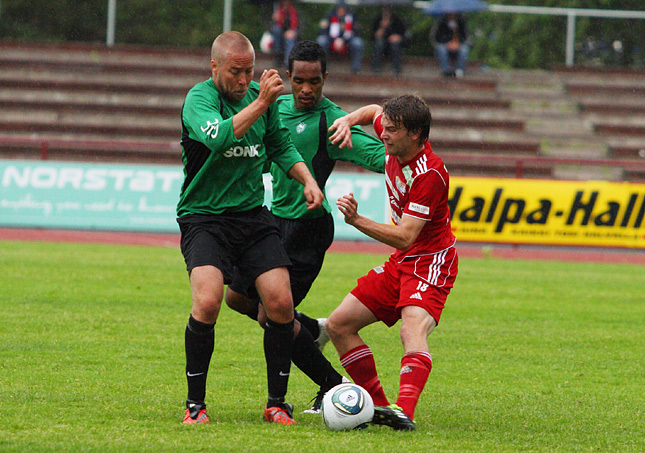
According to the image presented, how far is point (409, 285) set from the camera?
5.09 meters

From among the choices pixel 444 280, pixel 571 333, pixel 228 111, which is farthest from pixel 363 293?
pixel 571 333

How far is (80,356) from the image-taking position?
21.7 ft

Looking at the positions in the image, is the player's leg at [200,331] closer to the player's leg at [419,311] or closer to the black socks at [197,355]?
the black socks at [197,355]

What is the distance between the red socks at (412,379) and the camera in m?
4.83

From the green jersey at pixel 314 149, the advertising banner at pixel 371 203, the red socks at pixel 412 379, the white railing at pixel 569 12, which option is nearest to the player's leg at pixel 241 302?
the green jersey at pixel 314 149

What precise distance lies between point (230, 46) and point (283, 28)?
18.2 meters

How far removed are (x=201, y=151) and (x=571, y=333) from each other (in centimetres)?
481

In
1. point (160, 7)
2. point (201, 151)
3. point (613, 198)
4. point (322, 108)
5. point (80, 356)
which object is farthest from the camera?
point (160, 7)

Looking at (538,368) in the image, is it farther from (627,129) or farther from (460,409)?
(627,129)

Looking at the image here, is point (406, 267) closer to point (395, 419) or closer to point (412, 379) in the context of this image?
point (412, 379)

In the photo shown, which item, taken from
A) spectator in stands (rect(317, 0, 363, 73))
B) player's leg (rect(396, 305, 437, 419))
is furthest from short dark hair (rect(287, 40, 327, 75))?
spectator in stands (rect(317, 0, 363, 73))

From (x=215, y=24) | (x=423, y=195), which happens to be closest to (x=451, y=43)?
(x=215, y=24)

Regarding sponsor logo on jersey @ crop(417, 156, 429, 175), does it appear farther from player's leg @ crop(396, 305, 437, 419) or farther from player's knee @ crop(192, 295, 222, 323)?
player's knee @ crop(192, 295, 222, 323)

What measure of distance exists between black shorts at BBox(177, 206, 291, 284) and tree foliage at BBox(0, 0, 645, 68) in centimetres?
2452
